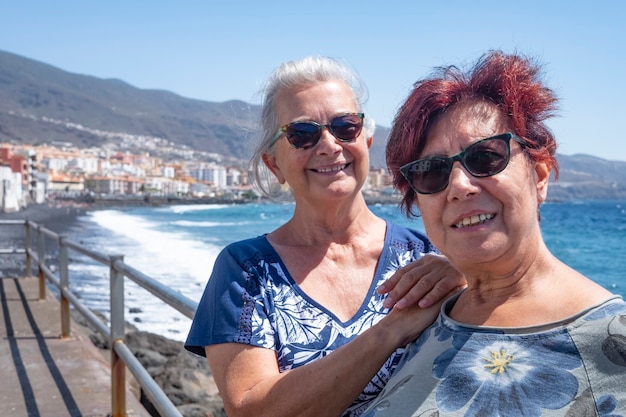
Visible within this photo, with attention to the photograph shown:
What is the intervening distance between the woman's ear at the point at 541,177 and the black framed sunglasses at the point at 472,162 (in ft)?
0.18

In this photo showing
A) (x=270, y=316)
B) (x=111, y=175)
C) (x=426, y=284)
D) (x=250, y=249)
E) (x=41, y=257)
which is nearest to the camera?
(x=426, y=284)

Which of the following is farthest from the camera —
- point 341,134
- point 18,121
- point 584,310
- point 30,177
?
point 18,121

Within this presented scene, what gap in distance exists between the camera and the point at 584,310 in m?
1.04

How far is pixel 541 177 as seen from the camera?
123 cm

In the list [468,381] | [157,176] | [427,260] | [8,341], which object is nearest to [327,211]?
[427,260]

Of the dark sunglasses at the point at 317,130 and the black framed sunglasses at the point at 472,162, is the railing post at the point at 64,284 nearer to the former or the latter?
the dark sunglasses at the point at 317,130

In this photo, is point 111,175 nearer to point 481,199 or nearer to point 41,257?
point 41,257

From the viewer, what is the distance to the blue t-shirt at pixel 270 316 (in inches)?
59.0

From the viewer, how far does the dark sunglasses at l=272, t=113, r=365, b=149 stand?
1.78 m

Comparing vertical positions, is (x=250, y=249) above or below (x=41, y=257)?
above

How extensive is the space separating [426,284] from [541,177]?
294 millimetres

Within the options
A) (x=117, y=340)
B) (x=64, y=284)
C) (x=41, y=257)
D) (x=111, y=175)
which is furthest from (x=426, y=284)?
(x=111, y=175)

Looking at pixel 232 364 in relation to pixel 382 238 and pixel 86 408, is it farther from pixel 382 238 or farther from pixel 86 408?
pixel 86 408

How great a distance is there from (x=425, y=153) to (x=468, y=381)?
0.40m
